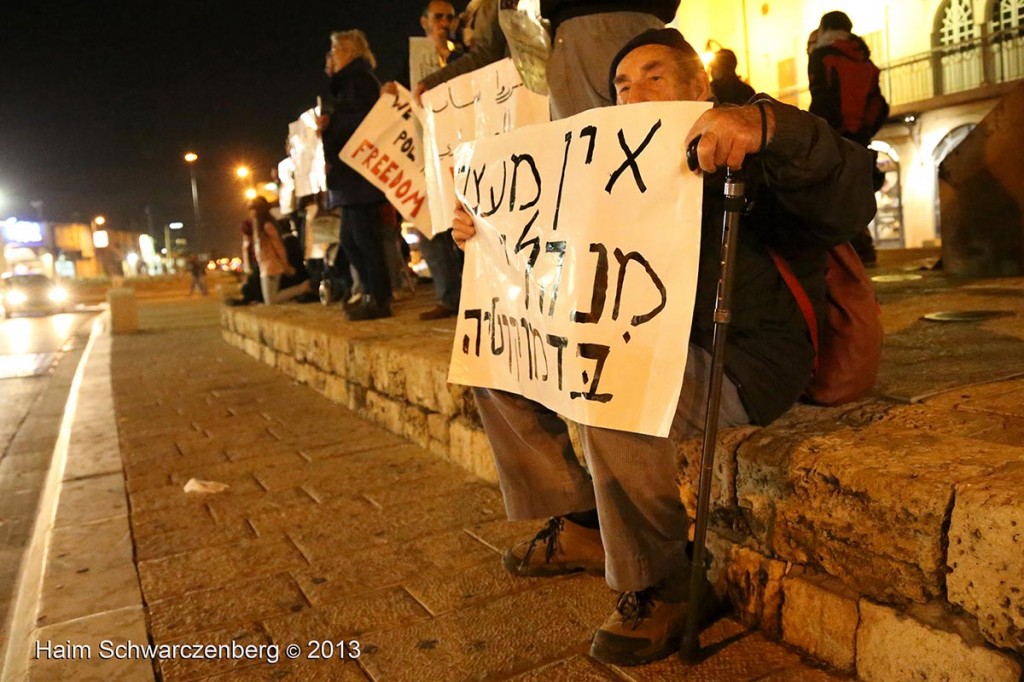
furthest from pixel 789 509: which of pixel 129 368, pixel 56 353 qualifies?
pixel 56 353

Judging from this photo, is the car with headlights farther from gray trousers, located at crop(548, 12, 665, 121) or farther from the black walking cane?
the black walking cane

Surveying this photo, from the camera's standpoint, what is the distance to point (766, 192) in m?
2.02

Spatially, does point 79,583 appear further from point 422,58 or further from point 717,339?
point 422,58

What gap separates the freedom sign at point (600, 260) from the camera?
1.97m

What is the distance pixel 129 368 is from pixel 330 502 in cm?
646

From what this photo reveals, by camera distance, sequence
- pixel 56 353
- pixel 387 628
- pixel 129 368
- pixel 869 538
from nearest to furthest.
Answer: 1. pixel 869 538
2. pixel 387 628
3. pixel 129 368
4. pixel 56 353

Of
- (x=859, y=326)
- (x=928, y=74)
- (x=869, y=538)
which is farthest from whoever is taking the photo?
(x=928, y=74)

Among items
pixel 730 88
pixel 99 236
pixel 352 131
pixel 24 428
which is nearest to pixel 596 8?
pixel 730 88

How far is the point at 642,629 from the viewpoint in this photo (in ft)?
6.84

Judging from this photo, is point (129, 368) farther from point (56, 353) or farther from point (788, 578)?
point (788, 578)

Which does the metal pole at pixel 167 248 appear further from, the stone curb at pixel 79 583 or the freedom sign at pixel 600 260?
the freedom sign at pixel 600 260

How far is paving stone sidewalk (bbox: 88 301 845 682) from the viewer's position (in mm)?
2154

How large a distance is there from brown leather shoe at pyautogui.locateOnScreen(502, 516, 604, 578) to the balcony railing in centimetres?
1827

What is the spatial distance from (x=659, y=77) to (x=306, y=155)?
7.00 metres
